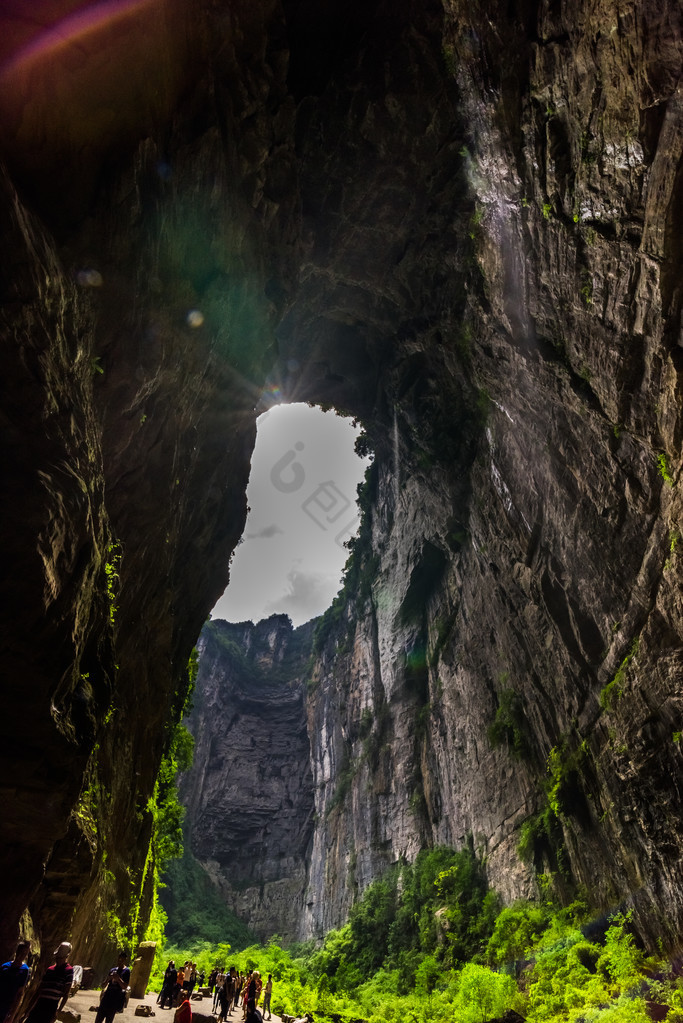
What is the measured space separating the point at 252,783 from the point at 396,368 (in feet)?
123

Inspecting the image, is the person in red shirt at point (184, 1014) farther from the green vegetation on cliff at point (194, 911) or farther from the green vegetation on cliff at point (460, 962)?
the green vegetation on cliff at point (194, 911)

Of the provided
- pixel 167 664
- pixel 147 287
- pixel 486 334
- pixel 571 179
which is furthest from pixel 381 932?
pixel 571 179

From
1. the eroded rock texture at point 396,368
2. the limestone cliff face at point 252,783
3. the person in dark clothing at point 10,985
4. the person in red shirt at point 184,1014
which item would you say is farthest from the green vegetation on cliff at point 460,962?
the limestone cliff face at point 252,783

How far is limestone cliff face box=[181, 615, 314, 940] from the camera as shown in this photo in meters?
39.6

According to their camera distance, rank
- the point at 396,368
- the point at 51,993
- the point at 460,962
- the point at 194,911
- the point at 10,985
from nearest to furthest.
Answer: the point at 10,985 → the point at 51,993 → the point at 460,962 → the point at 396,368 → the point at 194,911

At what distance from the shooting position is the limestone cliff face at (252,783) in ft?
130

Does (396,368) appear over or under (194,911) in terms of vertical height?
over

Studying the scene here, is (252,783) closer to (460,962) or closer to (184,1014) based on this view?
(460,962)

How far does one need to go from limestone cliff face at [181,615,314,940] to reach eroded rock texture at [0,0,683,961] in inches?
839

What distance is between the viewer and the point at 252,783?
45594 mm

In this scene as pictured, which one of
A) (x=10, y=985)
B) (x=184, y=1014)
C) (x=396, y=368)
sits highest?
(x=396, y=368)

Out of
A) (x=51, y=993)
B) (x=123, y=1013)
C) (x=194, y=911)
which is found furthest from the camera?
(x=194, y=911)

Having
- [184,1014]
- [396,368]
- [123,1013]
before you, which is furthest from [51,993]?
[396,368]

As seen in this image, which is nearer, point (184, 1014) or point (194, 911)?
point (184, 1014)
